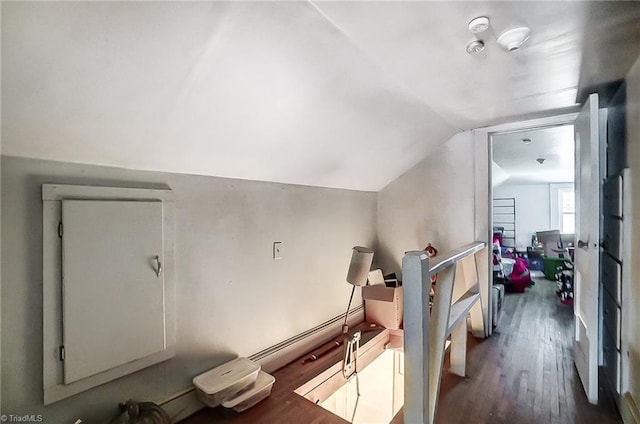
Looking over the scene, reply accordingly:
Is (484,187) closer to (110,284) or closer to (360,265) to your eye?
(360,265)

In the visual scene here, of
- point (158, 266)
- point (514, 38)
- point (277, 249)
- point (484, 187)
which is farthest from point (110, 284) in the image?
point (484, 187)

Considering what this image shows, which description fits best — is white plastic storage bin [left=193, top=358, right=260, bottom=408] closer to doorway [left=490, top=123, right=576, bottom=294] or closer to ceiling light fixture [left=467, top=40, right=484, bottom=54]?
ceiling light fixture [left=467, top=40, right=484, bottom=54]

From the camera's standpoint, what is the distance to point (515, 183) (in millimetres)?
7473

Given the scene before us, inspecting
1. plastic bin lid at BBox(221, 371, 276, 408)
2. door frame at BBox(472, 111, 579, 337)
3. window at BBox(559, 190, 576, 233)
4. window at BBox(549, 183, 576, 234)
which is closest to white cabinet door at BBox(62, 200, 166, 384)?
plastic bin lid at BBox(221, 371, 276, 408)

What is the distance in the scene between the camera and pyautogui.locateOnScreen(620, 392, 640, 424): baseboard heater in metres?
1.41

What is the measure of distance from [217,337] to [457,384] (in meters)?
1.49

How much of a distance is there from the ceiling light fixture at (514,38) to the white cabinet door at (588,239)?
28.5 inches

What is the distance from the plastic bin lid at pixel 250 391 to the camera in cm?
158

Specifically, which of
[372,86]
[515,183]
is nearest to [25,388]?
[372,86]

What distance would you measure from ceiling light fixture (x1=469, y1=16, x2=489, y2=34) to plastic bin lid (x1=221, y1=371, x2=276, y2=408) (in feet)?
6.72

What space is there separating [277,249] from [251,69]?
4.09 feet

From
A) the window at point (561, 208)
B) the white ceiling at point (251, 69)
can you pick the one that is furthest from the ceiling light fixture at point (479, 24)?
the window at point (561, 208)

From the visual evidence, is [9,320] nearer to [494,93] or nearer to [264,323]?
[264,323]

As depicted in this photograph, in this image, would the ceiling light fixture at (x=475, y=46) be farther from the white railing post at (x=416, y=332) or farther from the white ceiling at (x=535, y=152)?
the white ceiling at (x=535, y=152)
